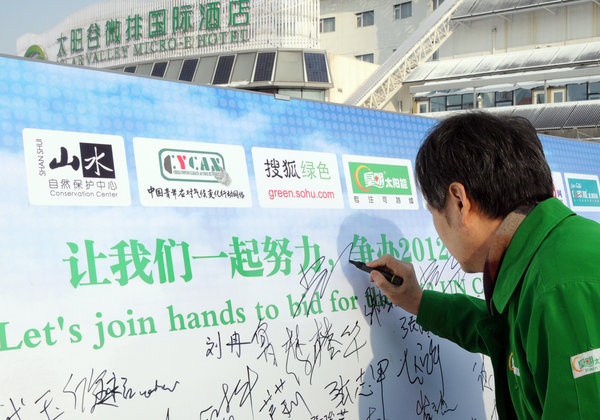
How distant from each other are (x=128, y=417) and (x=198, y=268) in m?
0.41

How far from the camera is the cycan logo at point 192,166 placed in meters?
1.86

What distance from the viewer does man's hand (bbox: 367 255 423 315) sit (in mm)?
2275

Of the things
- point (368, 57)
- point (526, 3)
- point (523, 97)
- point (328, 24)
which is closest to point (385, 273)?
point (523, 97)

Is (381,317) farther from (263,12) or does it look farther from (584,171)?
(263,12)

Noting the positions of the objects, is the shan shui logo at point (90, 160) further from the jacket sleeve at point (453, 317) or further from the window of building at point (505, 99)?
the window of building at point (505, 99)

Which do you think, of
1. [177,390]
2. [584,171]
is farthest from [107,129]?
[584,171]

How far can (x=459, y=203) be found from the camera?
1628 millimetres

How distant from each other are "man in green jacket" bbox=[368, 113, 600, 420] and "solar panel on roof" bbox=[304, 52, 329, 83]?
1973cm

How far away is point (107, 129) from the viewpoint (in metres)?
1.77

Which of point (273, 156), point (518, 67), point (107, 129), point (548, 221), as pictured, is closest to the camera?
point (548, 221)

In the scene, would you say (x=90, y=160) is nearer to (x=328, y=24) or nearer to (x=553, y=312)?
(x=553, y=312)

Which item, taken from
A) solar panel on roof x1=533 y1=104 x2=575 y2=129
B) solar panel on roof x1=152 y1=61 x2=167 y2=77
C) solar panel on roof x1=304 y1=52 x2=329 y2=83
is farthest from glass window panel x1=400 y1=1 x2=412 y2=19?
solar panel on roof x1=152 y1=61 x2=167 y2=77

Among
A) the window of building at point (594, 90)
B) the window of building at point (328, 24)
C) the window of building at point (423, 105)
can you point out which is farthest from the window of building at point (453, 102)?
the window of building at point (328, 24)

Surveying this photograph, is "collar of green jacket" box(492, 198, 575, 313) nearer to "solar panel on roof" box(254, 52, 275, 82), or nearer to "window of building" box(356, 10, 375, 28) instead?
"solar panel on roof" box(254, 52, 275, 82)
